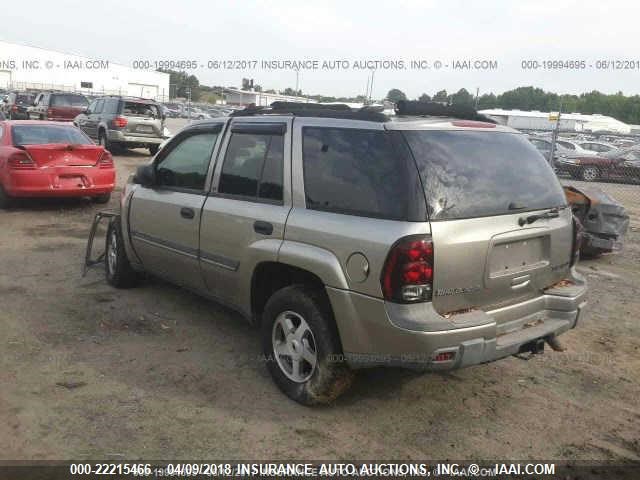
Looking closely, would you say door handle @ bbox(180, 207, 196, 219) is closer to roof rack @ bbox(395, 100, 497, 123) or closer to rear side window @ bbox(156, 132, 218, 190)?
rear side window @ bbox(156, 132, 218, 190)

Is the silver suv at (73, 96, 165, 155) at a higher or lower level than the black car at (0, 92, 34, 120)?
lower

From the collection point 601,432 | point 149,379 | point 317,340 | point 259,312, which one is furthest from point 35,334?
point 601,432

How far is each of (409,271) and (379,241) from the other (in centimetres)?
23

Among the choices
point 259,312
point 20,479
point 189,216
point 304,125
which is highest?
point 304,125

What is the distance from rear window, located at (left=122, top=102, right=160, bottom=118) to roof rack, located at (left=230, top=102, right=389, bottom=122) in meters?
13.4

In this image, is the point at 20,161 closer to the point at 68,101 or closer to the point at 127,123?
the point at 127,123

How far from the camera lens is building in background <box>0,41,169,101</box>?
61.4 m

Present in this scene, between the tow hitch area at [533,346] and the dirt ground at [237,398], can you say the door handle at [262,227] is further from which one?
the tow hitch area at [533,346]

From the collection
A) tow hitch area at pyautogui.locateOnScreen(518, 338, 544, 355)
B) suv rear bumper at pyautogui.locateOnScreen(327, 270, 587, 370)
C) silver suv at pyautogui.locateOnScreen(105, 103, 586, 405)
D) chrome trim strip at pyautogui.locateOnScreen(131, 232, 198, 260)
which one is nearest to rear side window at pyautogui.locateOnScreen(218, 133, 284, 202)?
silver suv at pyautogui.locateOnScreen(105, 103, 586, 405)

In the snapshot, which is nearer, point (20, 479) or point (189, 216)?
point (20, 479)

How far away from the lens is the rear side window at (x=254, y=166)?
379 centimetres

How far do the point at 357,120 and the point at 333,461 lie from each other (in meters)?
1.95

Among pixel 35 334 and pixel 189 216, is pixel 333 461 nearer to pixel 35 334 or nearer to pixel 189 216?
pixel 189 216

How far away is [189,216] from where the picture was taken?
4430 millimetres
